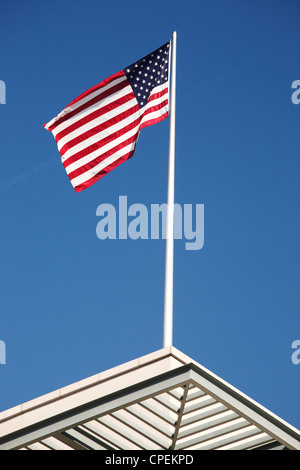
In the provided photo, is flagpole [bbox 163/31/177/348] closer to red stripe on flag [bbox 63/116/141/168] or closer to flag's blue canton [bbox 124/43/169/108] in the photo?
flag's blue canton [bbox 124/43/169/108]

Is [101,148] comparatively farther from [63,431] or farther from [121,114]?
[63,431]

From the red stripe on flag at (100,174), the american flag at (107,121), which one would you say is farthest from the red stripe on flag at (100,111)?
the red stripe on flag at (100,174)

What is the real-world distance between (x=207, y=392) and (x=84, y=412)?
1480mm

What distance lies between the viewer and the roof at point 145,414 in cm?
816

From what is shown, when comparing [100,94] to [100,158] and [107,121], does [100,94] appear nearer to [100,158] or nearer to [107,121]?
[107,121]

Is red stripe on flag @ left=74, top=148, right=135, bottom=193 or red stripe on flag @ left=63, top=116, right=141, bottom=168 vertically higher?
red stripe on flag @ left=63, top=116, right=141, bottom=168

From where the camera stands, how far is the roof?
8164 millimetres

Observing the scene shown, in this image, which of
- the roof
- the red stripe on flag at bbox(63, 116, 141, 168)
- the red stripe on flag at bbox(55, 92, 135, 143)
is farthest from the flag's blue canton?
the roof

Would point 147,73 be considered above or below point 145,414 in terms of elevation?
above

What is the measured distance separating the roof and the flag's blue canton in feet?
23.5

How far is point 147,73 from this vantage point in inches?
Result: 577

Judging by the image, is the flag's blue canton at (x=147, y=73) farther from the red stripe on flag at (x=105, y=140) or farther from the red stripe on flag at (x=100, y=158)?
the red stripe on flag at (x=100, y=158)

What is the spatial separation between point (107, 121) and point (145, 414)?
276 inches

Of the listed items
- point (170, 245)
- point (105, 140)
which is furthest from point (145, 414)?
point (105, 140)
